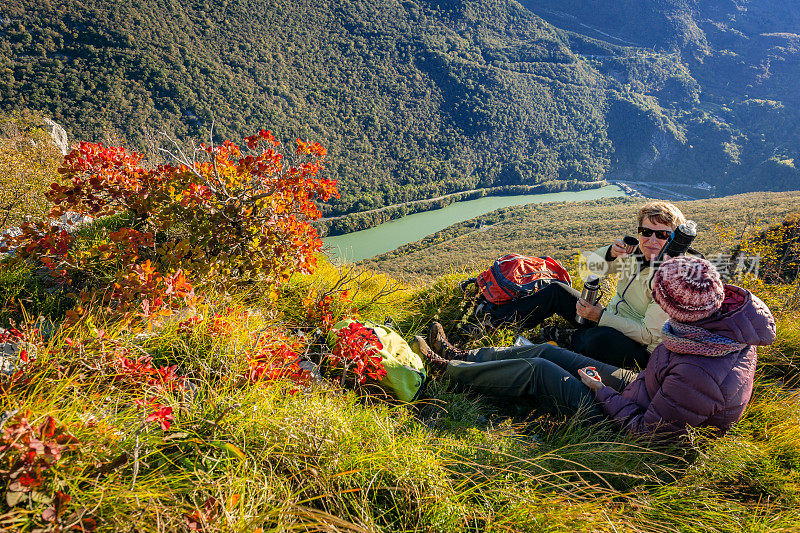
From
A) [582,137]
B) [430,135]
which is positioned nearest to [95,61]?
[430,135]

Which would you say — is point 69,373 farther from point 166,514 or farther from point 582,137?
point 582,137

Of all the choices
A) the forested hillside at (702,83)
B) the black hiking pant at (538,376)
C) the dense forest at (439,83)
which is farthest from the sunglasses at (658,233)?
the forested hillside at (702,83)

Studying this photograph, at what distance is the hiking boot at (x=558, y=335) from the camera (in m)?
3.05

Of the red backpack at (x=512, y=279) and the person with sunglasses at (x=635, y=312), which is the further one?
the red backpack at (x=512, y=279)

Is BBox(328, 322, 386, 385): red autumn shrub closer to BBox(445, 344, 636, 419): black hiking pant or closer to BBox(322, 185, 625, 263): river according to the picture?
BBox(445, 344, 636, 419): black hiking pant

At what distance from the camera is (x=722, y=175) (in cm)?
8419

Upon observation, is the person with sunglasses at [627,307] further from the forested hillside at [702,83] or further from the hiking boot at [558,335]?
the forested hillside at [702,83]

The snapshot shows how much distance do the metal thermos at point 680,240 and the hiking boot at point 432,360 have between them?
5.02ft

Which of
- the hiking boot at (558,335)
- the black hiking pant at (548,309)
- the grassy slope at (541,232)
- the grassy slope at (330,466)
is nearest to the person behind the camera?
the grassy slope at (330,466)

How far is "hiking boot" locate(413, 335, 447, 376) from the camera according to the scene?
2.49 metres

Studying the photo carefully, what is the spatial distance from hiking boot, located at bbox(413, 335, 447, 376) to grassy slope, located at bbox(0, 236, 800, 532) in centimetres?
58

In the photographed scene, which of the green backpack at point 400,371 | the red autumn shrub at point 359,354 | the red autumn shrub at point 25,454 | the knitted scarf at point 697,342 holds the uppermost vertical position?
the red autumn shrub at point 25,454

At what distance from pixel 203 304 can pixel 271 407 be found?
1.02 meters

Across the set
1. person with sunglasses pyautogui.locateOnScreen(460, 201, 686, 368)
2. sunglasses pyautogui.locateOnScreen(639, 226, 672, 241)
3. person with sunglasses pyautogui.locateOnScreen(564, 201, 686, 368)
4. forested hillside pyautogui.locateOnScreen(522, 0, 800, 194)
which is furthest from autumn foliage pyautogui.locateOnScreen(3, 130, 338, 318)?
forested hillside pyautogui.locateOnScreen(522, 0, 800, 194)
